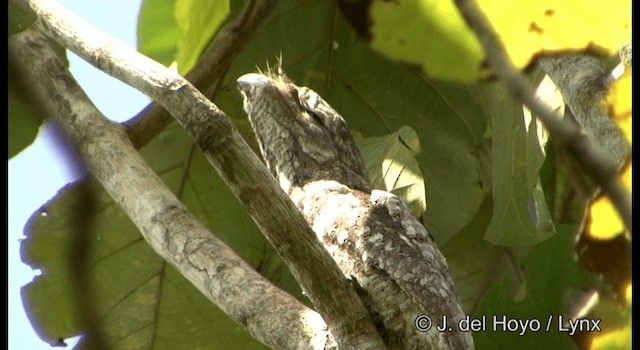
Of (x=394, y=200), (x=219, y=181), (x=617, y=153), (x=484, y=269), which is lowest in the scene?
(x=617, y=153)

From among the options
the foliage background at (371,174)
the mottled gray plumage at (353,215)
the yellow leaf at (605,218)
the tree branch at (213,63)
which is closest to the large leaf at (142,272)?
the foliage background at (371,174)

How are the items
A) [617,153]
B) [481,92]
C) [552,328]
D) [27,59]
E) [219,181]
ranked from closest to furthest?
[617,153] < [552,328] < [27,59] < [481,92] < [219,181]

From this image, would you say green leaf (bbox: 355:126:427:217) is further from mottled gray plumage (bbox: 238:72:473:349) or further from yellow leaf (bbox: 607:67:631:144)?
yellow leaf (bbox: 607:67:631:144)

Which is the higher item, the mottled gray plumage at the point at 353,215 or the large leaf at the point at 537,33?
the mottled gray plumage at the point at 353,215

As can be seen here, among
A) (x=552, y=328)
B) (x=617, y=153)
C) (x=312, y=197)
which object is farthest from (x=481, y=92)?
(x=617, y=153)

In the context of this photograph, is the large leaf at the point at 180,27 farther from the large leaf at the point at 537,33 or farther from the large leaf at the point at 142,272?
the large leaf at the point at 537,33

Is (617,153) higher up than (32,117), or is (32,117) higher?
(32,117)

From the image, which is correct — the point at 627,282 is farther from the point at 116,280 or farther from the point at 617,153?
the point at 116,280
